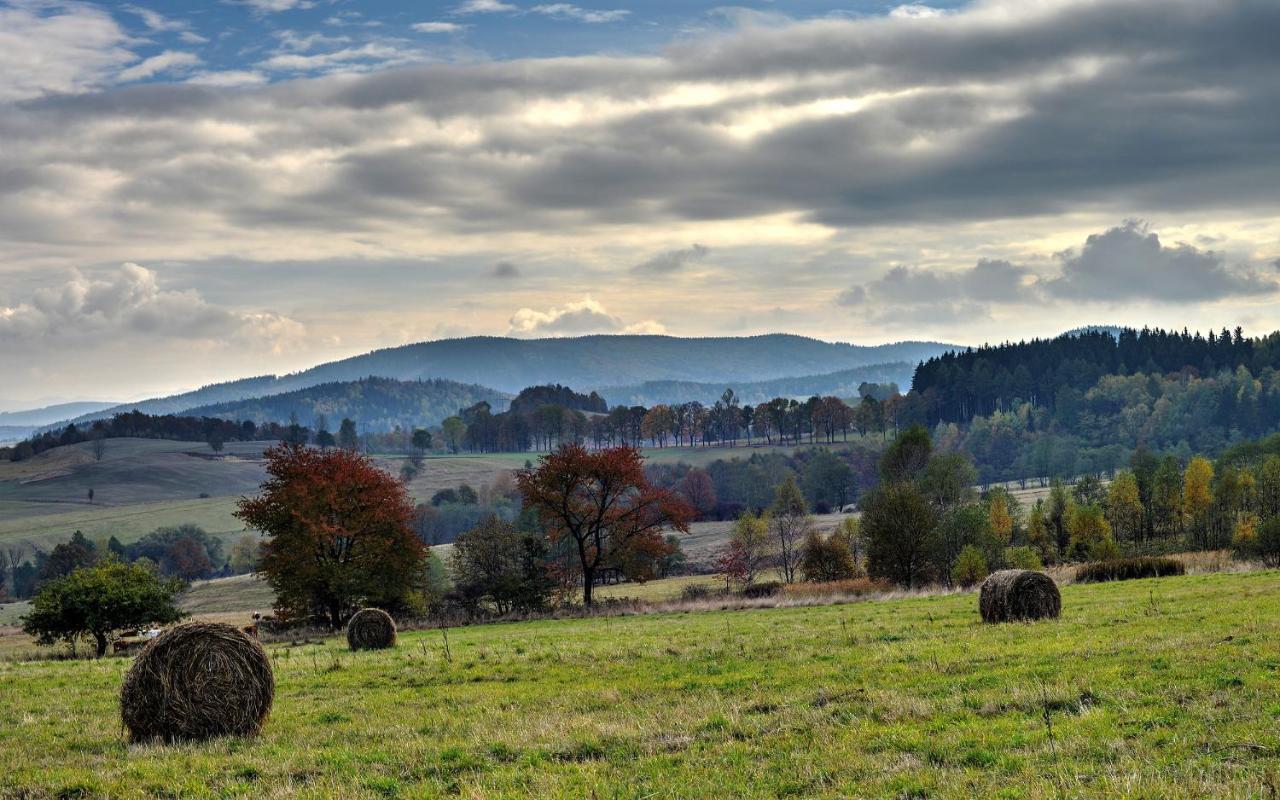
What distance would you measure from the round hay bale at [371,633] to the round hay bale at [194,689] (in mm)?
14978

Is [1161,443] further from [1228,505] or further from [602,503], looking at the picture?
[602,503]

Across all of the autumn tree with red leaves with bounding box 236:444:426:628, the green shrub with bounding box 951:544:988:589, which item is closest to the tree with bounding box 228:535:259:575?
the autumn tree with red leaves with bounding box 236:444:426:628

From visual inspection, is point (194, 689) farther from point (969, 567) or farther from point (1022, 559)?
point (1022, 559)

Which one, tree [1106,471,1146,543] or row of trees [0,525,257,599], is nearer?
tree [1106,471,1146,543]

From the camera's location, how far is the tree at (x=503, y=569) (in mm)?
54719

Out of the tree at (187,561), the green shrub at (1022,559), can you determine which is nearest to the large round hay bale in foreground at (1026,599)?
the green shrub at (1022,559)

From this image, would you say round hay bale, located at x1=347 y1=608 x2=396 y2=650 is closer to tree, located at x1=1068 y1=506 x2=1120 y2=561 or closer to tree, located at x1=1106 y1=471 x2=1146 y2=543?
tree, located at x1=1068 y1=506 x2=1120 y2=561

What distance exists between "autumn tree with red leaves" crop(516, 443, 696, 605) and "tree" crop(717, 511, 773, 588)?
31.0 meters

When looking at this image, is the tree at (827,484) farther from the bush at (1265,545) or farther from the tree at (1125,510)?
the bush at (1265,545)

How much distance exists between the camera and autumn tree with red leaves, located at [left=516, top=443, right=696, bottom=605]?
61750 millimetres

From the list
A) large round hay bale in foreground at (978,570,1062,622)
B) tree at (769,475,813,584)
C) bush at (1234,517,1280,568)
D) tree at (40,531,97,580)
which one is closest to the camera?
large round hay bale in foreground at (978,570,1062,622)

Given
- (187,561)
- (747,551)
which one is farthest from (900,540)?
(187,561)

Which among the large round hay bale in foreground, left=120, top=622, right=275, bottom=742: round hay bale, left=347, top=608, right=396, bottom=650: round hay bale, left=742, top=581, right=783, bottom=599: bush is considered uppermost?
left=120, top=622, right=275, bottom=742: round hay bale

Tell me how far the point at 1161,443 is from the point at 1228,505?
103m
